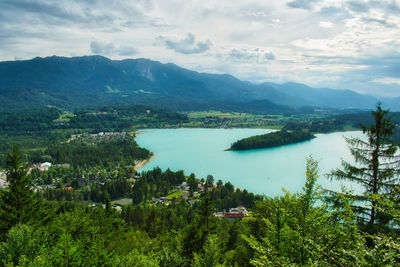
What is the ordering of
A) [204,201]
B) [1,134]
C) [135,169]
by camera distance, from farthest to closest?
[1,134], [135,169], [204,201]

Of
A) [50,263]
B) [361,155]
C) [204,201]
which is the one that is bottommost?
[204,201]

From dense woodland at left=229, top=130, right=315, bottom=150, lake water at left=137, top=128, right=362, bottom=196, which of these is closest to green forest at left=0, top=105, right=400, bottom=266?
lake water at left=137, top=128, right=362, bottom=196

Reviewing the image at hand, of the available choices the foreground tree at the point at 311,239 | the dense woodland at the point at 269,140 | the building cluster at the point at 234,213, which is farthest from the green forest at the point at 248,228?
the dense woodland at the point at 269,140

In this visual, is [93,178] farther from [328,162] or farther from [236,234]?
[328,162]

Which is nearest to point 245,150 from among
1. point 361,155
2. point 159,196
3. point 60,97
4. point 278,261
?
point 159,196

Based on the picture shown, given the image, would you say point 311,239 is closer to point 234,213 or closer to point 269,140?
point 234,213
